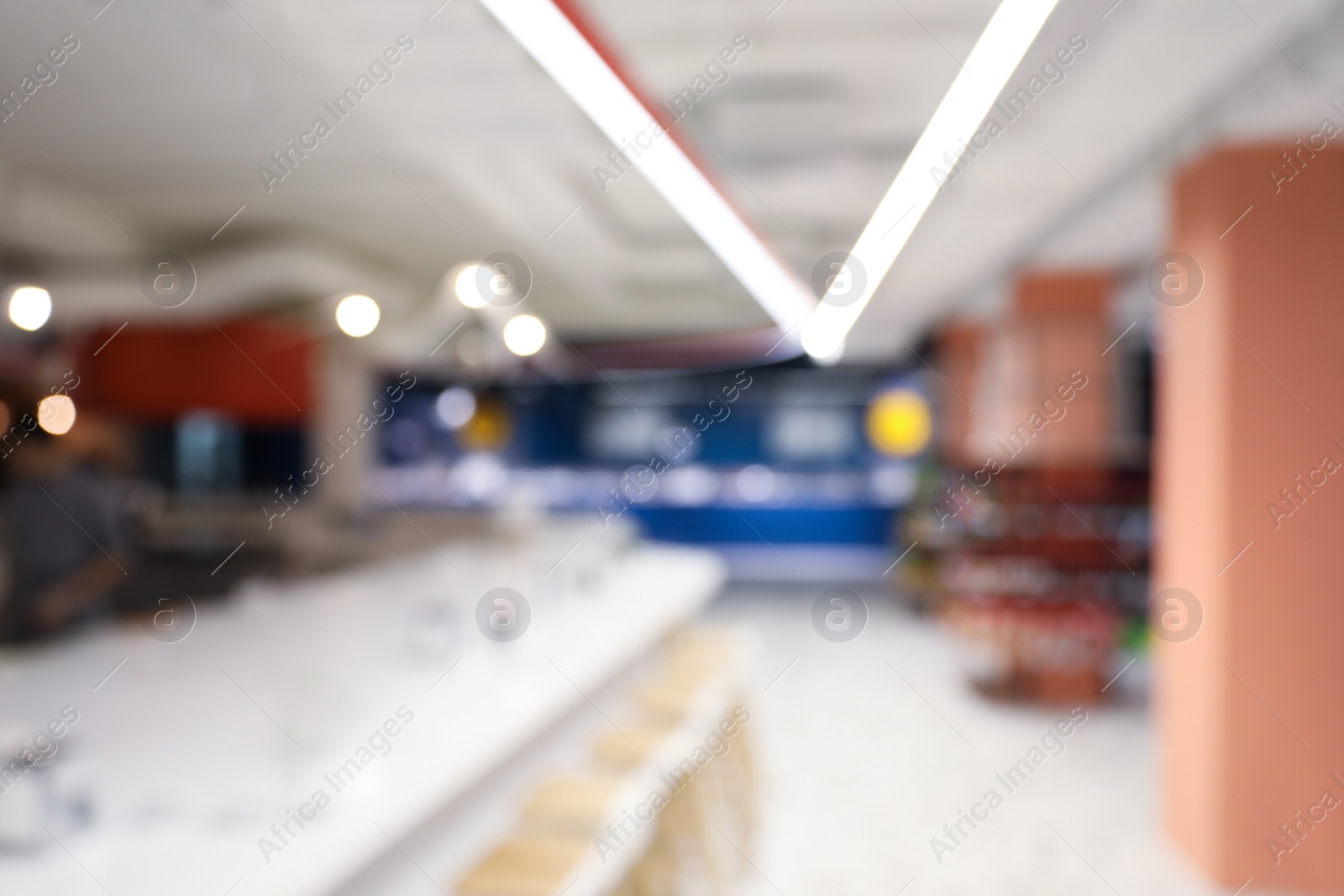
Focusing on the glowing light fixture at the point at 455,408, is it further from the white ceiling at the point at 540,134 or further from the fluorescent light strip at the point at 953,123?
the fluorescent light strip at the point at 953,123

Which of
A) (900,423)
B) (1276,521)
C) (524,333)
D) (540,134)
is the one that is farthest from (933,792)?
(900,423)

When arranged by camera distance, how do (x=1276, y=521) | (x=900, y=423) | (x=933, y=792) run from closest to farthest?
(x=1276, y=521), (x=933, y=792), (x=900, y=423)

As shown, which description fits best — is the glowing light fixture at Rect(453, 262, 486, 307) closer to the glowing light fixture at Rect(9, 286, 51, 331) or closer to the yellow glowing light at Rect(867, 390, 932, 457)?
the glowing light fixture at Rect(9, 286, 51, 331)

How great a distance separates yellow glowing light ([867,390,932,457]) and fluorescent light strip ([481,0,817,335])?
26.3ft

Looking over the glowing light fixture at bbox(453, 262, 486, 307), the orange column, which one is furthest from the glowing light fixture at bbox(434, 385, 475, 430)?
the orange column

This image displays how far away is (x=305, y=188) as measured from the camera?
15.8 feet

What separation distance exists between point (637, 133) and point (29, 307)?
215 centimetres

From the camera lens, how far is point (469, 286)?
3.96 m

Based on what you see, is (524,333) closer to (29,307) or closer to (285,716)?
(29,307)

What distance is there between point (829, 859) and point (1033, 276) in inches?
176

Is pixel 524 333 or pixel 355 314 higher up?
pixel 355 314

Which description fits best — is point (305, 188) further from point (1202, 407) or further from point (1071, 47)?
point (1202, 407)

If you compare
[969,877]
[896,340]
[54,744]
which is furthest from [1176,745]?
[896,340]

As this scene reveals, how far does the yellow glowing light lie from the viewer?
454 inches
